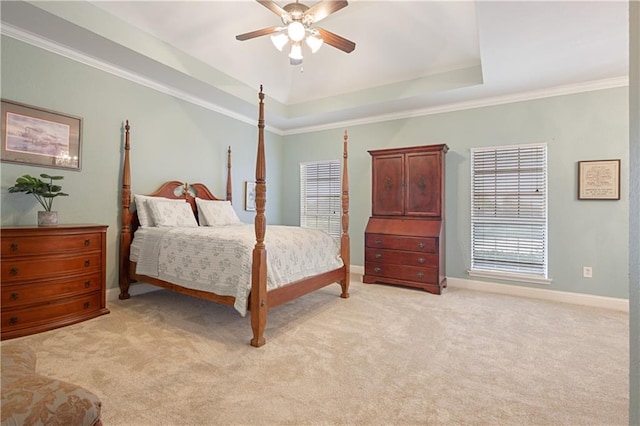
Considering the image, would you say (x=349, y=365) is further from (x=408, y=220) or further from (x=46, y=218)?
(x=46, y=218)

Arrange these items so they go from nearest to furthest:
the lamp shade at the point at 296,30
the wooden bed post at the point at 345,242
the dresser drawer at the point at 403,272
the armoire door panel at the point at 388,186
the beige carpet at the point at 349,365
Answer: the beige carpet at the point at 349,365 < the lamp shade at the point at 296,30 < the wooden bed post at the point at 345,242 < the dresser drawer at the point at 403,272 < the armoire door panel at the point at 388,186

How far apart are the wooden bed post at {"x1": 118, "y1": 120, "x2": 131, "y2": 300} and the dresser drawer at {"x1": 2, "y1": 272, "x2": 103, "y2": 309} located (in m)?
0.57

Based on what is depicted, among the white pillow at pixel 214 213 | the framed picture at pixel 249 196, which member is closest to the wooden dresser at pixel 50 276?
the white pillow at pixel 214 213

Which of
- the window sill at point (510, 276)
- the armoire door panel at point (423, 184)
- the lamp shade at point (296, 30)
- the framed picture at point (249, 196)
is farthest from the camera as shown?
the framed picture at point (249, 196)

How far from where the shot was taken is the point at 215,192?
4949 millimetres

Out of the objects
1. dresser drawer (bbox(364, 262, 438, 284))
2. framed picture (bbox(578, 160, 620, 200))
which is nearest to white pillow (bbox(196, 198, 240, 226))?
dresser drawer (bbox(364, 262, 438, 284))

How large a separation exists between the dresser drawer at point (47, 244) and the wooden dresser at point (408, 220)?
134 inches

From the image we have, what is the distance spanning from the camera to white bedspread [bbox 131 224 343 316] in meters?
2.72

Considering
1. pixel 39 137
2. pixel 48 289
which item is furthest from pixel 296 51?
pixel 48 289

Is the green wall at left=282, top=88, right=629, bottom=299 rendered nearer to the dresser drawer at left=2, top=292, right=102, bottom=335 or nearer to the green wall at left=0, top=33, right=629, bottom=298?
the green wall at left=0, top=33, right=629, bottom=298

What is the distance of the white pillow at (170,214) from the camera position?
3.76 meters

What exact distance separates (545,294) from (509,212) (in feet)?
3.74

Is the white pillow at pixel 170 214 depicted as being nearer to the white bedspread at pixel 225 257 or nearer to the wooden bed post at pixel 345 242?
the white bedspread at pixel 225 257

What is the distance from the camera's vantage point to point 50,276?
2.78 meters
